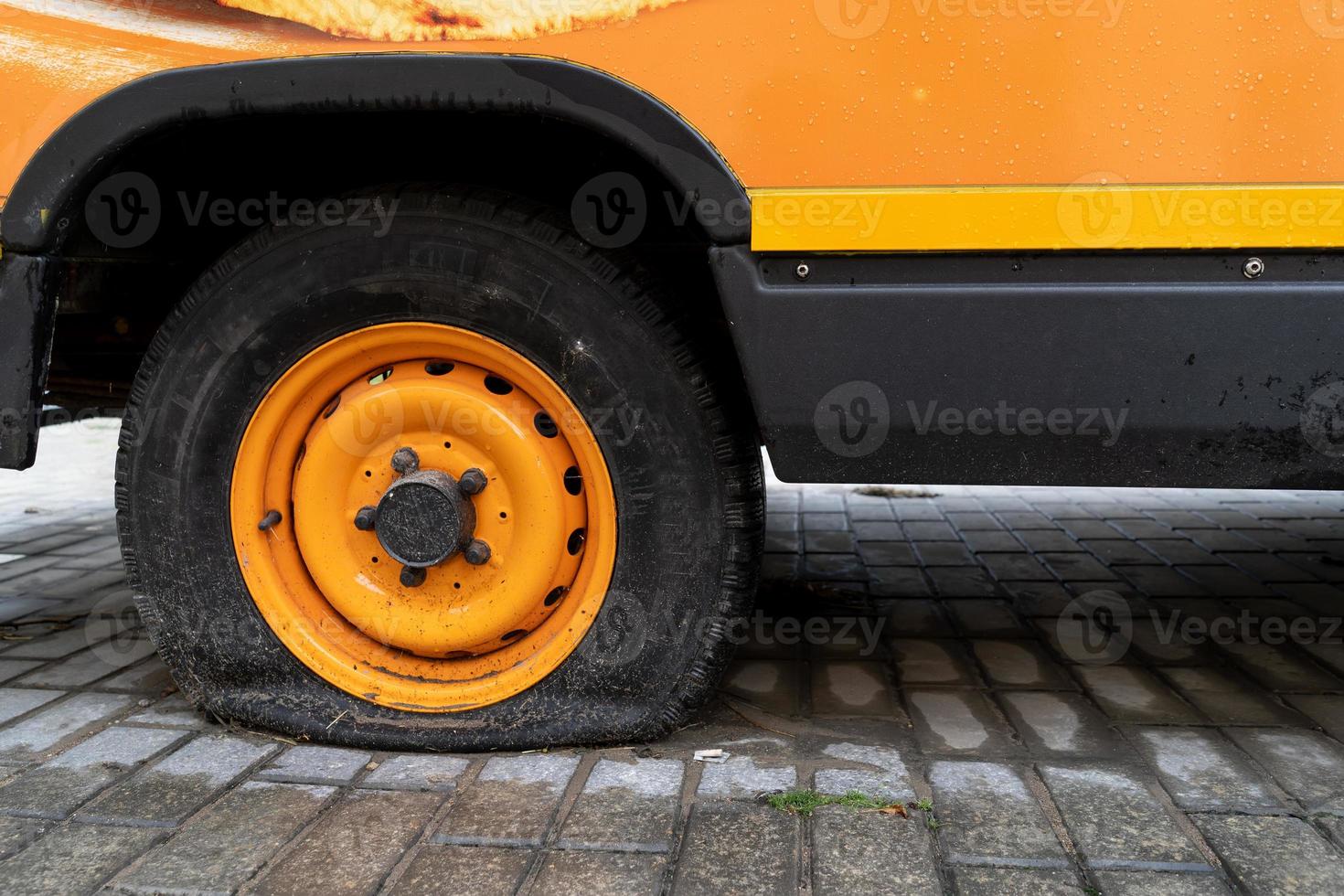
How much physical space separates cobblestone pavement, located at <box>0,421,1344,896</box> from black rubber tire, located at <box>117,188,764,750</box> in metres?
0.11

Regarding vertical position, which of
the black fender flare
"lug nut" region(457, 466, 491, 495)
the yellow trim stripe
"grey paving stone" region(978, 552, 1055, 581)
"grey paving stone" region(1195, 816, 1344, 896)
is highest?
the black fender flare

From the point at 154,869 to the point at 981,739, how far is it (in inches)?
59.8

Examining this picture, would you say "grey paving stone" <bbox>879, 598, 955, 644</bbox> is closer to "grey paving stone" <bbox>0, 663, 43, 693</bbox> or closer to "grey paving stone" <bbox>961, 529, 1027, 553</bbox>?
"grey paving stone" <bbox>961, 529, 1027, 553</bbox>

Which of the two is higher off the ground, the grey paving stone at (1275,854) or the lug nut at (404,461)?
the lug nut at (404,461)

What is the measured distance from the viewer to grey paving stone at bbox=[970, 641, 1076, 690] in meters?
2.30

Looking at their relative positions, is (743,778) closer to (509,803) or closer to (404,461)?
(509,803)

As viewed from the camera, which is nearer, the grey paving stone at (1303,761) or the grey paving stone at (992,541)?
the grey paving stone at (1303,761)

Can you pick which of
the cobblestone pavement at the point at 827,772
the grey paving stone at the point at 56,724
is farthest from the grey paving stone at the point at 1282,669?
the grey paving stone at the point at 56,724

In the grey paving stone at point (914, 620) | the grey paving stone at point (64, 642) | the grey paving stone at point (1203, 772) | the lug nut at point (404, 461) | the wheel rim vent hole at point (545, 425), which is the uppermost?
the wheel rim vent hole at point (545, 425)

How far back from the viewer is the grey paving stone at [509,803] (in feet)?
5.35

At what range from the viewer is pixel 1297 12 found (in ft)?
5.15

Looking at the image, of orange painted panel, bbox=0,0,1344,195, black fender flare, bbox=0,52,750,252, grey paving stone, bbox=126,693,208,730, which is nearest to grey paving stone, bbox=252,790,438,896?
grey paving stone, bbox=126,693,208,730

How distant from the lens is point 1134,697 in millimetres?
2213

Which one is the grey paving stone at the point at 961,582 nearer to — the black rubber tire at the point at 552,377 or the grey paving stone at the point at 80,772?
the black rubber tire at the point at 552,377
